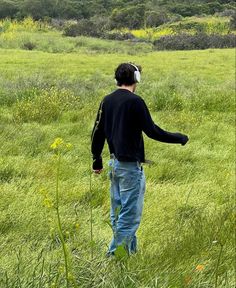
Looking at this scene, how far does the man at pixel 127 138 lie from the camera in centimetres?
393

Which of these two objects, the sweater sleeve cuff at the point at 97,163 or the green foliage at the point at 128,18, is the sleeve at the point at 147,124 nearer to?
the sweater sleeve cuff at the point at 97,163

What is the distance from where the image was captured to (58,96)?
11398 millimetres

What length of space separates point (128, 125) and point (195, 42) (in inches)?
1216

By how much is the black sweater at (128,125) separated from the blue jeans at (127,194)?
0.29ft

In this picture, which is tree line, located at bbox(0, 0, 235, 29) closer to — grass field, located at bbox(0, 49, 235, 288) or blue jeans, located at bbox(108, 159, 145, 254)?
grass field, located at bbox(0, 49, 235, 288)

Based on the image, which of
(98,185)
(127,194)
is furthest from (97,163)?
(98,185)

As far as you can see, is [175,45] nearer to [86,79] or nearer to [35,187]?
[86,79]

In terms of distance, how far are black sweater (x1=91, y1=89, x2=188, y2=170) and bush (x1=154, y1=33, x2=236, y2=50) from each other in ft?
94.9

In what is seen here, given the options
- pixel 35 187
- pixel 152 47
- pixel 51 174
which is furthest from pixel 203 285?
pixel 152 47

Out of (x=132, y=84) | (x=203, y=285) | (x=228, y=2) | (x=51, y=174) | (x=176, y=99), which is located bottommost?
(x=228, y=2)

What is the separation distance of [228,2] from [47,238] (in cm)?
7154

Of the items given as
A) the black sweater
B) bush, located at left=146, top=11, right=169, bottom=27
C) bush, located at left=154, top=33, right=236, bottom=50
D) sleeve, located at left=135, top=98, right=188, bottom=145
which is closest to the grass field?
the black sweater

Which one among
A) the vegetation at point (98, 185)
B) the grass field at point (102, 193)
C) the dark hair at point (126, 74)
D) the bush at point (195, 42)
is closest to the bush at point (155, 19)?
the bush at point (195, 42)

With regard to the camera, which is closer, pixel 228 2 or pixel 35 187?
pixel 35 187
